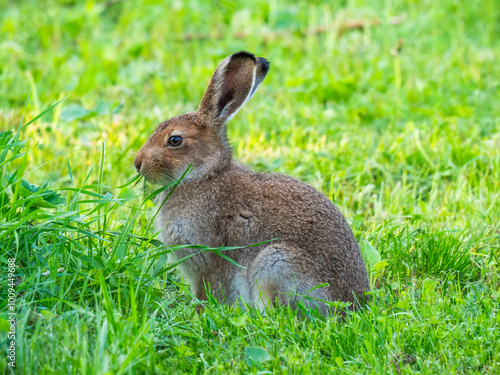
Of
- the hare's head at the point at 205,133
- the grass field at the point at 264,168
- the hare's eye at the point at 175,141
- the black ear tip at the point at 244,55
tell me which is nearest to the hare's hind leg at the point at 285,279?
the grass field at the point at 264,168

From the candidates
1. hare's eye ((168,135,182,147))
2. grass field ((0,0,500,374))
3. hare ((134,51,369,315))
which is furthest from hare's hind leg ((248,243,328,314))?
hare's eye ((168,135,182,147))

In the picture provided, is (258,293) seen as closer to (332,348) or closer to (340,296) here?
(340,296)

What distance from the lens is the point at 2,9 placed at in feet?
35.0

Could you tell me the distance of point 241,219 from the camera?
4.25 meters

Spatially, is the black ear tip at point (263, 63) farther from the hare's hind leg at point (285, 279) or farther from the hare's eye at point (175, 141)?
the hare's hind leg at point (285, 279)

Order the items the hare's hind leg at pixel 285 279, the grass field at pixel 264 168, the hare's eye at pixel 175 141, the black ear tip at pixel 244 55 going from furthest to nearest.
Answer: the hare's eye at pixel 175 141 < the black ear tip at pixel 244 55 < the hare's hind leg at pixel 285 279 < the grass field at pixel 264 168

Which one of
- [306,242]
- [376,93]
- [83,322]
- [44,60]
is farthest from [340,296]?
[44,60]

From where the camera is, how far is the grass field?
128 inches

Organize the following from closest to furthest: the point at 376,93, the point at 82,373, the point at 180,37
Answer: the point at 82,373 < the point at 376,93 < the point at 180,37

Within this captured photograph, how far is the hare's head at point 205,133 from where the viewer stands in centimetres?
448

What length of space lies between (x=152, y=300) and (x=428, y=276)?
191 cm

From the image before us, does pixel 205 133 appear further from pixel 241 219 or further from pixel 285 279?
pixel 285 279

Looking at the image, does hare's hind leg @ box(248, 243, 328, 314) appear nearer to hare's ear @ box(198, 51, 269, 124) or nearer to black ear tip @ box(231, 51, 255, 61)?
hare's ear @ box(198, 51, 269, 124)

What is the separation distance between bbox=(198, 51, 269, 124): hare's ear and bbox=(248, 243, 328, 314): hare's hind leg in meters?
1.19
